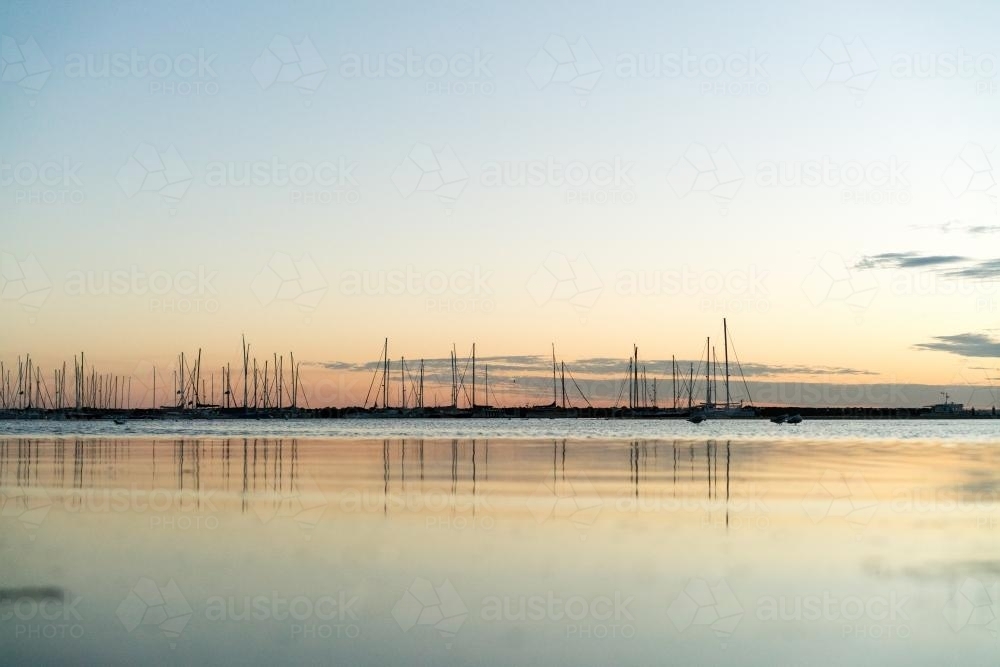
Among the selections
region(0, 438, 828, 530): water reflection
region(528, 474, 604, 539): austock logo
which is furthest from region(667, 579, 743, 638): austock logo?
region(0, 438, 828, 530): water reflection

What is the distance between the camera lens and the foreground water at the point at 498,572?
1057 centimetres

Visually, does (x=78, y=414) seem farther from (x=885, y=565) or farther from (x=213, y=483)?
(x=885, y=565)

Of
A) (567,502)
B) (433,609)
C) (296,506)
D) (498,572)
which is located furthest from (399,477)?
(433,609)

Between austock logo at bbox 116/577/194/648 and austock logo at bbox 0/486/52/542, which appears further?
austock logo at bbox 0/486/52/542

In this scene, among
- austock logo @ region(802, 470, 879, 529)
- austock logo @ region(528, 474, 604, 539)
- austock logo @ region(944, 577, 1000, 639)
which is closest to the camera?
austock logo @ region(944, 577, 1000, 639)

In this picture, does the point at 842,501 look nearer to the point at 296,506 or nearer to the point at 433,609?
the point at 296,506

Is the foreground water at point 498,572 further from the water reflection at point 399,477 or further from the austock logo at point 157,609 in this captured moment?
the water reflection at point 399,477

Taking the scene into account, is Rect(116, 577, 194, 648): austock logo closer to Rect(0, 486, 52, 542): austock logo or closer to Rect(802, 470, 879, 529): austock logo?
Rect(0, 486, 52, 542): austock logo

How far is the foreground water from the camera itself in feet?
34.7

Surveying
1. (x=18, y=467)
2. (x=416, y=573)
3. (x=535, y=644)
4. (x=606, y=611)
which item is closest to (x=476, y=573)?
(x=416, y=573)

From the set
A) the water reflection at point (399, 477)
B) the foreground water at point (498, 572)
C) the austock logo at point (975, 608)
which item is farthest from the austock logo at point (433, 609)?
the water reflection at point (399, 477)

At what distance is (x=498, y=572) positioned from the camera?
14.5 m

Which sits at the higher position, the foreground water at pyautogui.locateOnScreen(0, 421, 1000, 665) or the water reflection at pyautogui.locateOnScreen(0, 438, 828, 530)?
the foreground water at pyautogui.locateOnScreen(0, 421, 1000, 665)

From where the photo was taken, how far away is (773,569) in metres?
14.9
